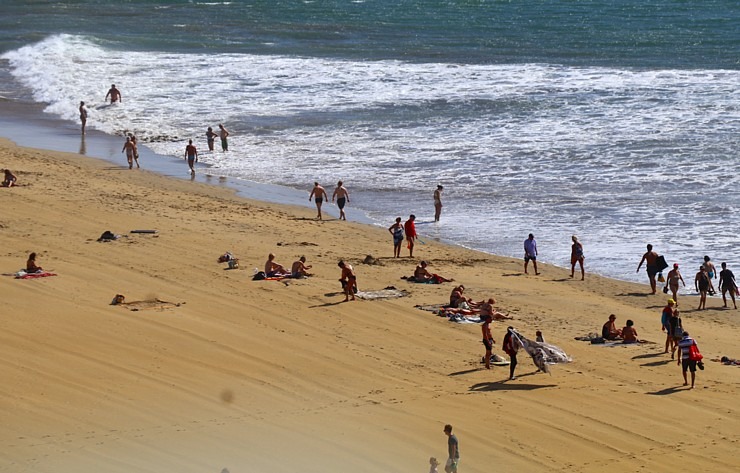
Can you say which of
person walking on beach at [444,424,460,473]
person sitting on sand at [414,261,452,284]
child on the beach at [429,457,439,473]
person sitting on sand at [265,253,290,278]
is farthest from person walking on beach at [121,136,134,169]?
child on the beach at [429,457,439,473]

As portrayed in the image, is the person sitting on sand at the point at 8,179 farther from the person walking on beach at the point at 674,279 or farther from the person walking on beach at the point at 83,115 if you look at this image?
the person walking on beach at the point at 674,279

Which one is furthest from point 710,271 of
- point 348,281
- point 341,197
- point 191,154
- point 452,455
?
point 191,154

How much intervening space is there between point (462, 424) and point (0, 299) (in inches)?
263

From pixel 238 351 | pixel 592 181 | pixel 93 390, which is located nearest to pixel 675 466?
pixel 238 351

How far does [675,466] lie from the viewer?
1325 centimetres

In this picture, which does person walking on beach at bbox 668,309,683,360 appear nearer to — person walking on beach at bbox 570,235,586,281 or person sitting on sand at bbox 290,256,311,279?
person walking on beach at bbox 570,235,586,281

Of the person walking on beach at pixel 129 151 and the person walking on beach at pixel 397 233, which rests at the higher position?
the person walking on beach at pixel 129 151

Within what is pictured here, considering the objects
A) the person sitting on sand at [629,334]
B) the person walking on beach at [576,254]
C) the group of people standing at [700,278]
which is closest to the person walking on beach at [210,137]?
the person walking on beach at [576,254]

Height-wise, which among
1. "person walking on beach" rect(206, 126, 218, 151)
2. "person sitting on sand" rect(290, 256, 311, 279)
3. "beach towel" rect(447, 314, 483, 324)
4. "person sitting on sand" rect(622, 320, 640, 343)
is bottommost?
"person sitting on sand" rect(622, 320, 640, 343)

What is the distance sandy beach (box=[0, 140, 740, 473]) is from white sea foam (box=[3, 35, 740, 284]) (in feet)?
11.1

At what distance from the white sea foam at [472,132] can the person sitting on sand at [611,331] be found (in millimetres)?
3859

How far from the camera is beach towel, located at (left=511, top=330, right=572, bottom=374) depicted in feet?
51.0

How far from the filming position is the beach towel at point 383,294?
59.6 feet

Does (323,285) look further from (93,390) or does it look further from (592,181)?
(592,181)
